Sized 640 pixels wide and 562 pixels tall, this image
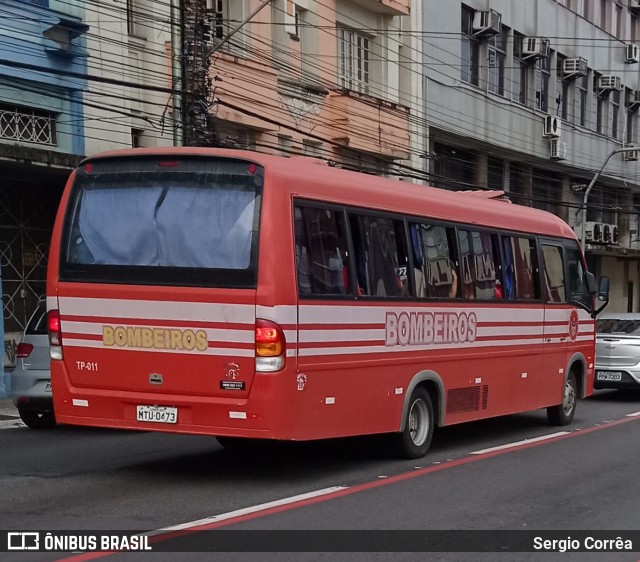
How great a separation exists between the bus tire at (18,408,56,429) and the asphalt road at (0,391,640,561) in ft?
1.10

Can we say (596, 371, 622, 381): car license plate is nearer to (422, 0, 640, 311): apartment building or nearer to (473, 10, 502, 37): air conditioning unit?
(422, 0, 640, 311): apartment building

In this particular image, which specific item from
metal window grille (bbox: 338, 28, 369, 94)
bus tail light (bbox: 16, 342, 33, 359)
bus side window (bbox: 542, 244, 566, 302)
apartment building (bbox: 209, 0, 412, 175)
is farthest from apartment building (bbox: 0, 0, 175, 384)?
bus side window (bbox: 542, 244, 566, 302)

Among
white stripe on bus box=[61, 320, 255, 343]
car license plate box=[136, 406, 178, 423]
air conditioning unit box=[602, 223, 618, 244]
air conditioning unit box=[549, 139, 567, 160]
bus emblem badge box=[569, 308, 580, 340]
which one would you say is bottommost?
car license plate box=[136, 406, 178, 423]

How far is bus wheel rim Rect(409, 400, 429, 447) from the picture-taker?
10734 mm

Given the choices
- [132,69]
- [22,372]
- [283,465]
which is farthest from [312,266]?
[132,69]

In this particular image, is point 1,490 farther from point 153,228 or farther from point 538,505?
point 538,505

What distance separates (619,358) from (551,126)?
60.0ft

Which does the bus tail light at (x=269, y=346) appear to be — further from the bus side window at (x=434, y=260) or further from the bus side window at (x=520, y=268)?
the bus side window at (x=520, y=268)

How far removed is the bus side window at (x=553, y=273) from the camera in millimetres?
13602

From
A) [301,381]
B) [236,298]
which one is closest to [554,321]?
[301,381]

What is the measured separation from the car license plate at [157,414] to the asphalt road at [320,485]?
603 millimetres

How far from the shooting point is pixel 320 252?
9133 mm

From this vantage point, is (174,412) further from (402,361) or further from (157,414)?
(402,361)

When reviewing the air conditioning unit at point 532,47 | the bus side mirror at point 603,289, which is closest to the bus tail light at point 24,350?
the bus side mirror at point 603,289
